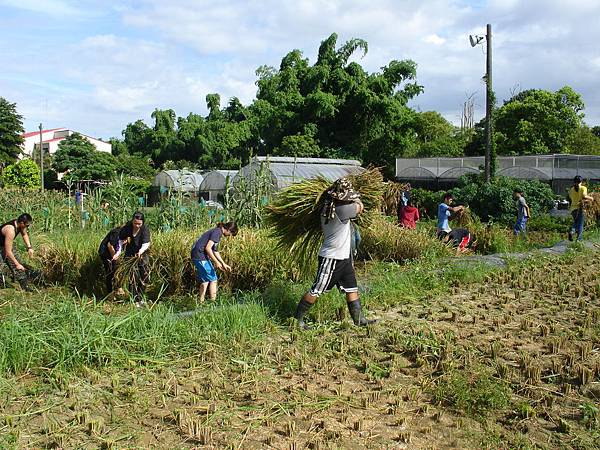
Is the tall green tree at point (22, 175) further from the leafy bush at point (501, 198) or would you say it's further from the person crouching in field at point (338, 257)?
the person crouching in field at point (338, 257)

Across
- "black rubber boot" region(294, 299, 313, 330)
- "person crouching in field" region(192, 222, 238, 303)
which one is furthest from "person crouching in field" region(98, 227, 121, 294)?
"black rubber boot" region(294, 299, 313, 330)

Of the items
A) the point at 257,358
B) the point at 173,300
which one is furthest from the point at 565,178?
the point at 257,358

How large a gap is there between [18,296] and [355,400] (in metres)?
5.35

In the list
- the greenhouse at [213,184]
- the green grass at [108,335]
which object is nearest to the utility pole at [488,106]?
the greenhouse at [213,184]

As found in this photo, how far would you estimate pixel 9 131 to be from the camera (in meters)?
41.9

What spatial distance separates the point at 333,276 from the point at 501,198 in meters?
13.8

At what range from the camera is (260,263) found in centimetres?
838

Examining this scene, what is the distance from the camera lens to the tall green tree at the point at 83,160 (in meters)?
40.8

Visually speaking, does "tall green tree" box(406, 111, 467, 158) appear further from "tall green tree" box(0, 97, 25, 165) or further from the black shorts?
the black shorts

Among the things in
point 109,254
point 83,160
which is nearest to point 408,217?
point 109,254

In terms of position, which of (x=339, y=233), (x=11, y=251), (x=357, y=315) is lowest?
(x=357, y=315)

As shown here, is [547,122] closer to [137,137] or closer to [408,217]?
[408,217]

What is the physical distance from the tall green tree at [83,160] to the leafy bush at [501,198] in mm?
27174

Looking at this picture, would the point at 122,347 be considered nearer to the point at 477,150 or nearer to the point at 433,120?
the point at 477,150
